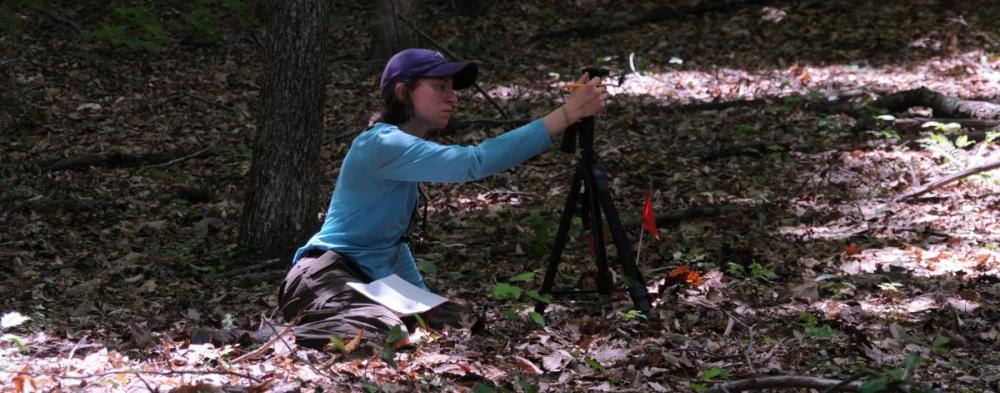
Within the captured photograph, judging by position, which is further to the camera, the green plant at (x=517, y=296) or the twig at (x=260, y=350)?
the green plant at (x=517, y=296)

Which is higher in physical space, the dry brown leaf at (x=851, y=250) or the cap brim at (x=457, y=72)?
the cap brim at (x=457, y=72)

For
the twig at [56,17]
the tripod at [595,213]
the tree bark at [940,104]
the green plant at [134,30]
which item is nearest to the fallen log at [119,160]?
the green plant at [134,30]

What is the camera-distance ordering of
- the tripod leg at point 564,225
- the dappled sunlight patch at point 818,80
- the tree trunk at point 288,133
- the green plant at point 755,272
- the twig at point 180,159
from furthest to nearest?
the dappled sunlight patch at point 818,80, the twig at point 180,159, the tree trunk at point 288,133, the green plant at point 755,272, the tripod leg at point 564,225

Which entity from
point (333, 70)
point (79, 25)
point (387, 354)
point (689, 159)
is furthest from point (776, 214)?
point (79, 25)

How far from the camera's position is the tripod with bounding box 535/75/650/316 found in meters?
4.21

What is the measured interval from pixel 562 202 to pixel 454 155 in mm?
3435

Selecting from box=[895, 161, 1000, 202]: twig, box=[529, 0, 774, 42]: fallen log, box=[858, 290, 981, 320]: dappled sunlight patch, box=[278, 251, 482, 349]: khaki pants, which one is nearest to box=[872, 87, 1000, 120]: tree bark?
box=[895, 161, 1000, 202]: twig

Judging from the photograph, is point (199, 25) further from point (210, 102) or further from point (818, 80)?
point (818, 80)

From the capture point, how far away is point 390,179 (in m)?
4.36

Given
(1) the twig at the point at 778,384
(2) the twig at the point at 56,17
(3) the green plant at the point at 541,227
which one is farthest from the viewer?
(2) the twig at the point at 56,17

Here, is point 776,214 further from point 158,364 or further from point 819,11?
point 819,11

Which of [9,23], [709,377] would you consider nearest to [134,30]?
[9,23]

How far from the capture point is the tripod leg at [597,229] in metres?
4.36

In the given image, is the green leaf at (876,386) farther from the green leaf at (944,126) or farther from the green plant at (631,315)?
the green leaf at (944,126)
